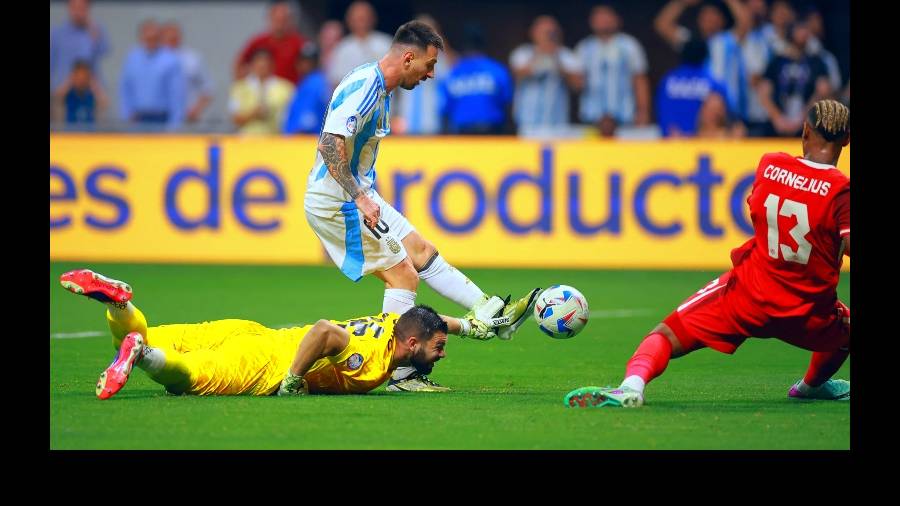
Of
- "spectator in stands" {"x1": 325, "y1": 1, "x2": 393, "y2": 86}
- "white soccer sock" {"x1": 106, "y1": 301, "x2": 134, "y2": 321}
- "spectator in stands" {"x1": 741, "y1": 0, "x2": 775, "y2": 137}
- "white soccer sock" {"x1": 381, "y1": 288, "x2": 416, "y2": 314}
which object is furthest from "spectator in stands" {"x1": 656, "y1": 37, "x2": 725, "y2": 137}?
"white soccer sock" {"x1": 106, "y1": 301, "x2": 134, "y2": 321}

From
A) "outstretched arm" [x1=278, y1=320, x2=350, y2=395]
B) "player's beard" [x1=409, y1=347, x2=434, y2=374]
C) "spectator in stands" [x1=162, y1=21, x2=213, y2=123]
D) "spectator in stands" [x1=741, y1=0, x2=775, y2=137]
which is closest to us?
"outstretched arm" [x1=278, y1=320, x2=350, y2=395]

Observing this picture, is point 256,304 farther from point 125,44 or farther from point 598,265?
point 125,44

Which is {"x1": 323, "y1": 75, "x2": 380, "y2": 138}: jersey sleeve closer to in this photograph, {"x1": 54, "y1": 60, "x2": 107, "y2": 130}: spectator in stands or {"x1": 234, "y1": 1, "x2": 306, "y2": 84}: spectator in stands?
{"x1": 234, "y1": 1, "x2": 306, "y2": 84}: spectator in stands

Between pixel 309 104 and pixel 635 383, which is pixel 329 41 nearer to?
pixel 309 104

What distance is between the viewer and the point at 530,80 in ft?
62.0

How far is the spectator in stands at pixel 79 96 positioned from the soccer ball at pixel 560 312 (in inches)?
502

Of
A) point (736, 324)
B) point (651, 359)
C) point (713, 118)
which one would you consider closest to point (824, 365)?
point (736, 324)

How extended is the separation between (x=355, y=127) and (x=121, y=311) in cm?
185

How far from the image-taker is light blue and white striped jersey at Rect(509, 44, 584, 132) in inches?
739

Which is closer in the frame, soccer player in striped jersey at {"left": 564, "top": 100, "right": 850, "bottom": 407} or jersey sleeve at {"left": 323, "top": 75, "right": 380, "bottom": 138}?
soccer player in striped jersey at {"left": 564, "top": 100, "right": 850, "bottom": 407}

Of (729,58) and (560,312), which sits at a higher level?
(729,58)

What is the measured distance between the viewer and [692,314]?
8.04 meters

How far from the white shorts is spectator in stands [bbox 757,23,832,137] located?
994cm

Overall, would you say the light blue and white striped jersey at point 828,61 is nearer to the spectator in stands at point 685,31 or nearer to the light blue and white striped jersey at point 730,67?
the light blue and white striped jersey at point 730,67
